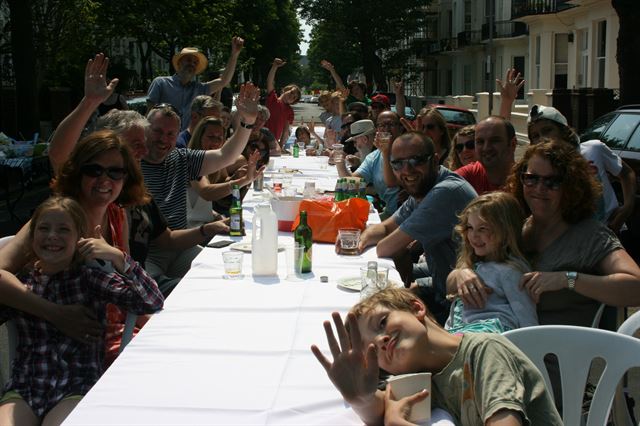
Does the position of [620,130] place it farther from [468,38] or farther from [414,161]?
[468,38]

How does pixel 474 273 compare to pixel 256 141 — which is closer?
pixel 474 273

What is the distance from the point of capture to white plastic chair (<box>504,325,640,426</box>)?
253 cm

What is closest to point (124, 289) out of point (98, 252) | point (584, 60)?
point (98, 252)

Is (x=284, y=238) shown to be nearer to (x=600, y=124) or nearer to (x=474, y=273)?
(x=474, y=273)

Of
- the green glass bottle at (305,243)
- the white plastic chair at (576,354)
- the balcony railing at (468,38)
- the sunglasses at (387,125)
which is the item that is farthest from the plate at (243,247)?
the balcony railing at (468,38)

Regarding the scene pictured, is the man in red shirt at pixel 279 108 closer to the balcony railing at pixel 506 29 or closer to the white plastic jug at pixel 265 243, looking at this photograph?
the white plastic jug at pixel 265 243

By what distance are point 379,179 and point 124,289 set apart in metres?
3.98

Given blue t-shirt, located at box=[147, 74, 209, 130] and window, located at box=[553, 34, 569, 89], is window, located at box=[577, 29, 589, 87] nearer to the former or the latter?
window, located at box=[553, 34, 569, 89]

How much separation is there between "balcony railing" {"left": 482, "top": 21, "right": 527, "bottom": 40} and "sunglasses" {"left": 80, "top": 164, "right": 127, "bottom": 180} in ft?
134

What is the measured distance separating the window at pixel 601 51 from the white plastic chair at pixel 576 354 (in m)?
25.9

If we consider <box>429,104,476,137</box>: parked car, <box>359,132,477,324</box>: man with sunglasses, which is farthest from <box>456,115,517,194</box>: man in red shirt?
<box>429,104,476,137</box>: parked car

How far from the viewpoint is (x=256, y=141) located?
836cm

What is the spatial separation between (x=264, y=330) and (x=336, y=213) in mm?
1786

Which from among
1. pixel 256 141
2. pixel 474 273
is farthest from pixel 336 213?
pixel 256 141
